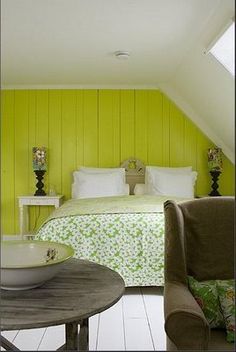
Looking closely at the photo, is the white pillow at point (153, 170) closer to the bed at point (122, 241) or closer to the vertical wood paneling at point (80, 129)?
the vertical wood paneling at point (80, 129)

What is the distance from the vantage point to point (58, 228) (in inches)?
106

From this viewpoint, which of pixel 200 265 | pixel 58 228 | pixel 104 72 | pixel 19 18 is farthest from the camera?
pixel 104 72

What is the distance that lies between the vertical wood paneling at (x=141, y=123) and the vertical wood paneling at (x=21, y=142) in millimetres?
1289

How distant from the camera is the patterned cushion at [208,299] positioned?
54.6 inches

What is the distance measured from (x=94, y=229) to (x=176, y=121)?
7.31 ft

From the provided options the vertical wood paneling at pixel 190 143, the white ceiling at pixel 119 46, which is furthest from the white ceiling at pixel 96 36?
the vertical wood paneling at pixel 190 143

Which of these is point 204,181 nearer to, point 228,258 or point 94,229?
point 94,229

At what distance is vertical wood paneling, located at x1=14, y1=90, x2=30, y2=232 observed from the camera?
14.5 feet

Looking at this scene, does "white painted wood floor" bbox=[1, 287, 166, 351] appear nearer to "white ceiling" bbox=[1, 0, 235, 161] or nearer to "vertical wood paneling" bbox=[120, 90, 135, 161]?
"white ceiling" bbox=[1, 0, 235, 161]

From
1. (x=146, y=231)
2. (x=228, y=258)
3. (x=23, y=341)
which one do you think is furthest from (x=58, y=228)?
(x=228, y=258)

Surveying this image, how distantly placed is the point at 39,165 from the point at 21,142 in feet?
1.27

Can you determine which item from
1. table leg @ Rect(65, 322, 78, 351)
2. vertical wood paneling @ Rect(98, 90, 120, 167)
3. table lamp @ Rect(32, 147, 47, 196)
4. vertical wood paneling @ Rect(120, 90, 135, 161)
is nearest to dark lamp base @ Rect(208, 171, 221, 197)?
vertical wood paneling @ Rect(120, 90, 135, 161)

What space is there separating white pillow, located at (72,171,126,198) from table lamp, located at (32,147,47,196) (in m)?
0.45

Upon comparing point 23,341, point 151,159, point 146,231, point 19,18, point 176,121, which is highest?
point 19,18
